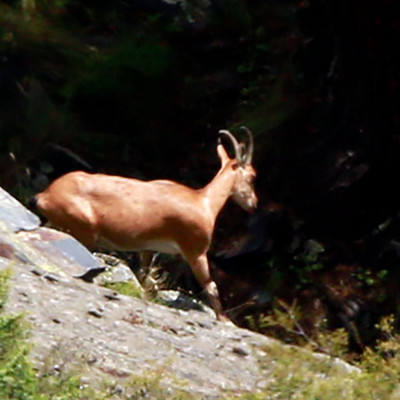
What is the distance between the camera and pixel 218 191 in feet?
47.1

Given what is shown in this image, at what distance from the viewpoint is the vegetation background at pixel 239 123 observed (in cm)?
1755

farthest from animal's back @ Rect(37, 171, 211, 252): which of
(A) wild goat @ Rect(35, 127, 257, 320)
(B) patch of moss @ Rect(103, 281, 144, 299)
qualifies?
(B) patch of moss @ Rect(103, 281, 144, 299)

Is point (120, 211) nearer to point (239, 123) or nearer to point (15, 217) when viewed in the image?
point (15, 217)

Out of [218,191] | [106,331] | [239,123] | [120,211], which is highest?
[106,331]

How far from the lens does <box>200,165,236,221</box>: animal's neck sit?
46.1 ft

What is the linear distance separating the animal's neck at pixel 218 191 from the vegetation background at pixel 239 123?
237 centimetres

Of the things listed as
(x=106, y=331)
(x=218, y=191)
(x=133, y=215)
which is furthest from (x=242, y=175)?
(x=106, y=331)

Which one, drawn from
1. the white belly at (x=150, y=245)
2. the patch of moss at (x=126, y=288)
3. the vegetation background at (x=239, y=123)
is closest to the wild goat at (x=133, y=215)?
the white belly at (x=150, y=245)

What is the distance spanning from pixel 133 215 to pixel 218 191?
110cm

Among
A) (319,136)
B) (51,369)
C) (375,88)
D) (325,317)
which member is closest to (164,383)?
(51,369)

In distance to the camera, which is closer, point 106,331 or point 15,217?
point 106,331

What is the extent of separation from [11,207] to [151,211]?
1.57 m

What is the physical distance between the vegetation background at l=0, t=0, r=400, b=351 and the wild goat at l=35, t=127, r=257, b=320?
9.75 feet

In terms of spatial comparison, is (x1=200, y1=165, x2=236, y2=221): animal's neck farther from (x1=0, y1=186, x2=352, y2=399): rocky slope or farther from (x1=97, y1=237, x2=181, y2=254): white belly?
(x1=0, y1=186, x2=352, y2=399): rocky slope
